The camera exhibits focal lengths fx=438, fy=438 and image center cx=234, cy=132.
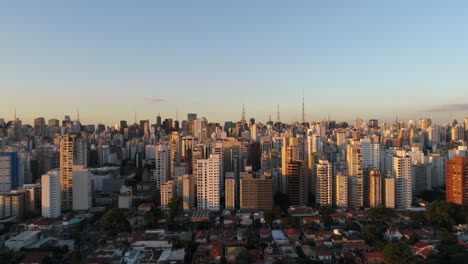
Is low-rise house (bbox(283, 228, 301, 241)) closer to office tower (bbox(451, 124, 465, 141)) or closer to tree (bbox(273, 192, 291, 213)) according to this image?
tree (bbox(273, 192, 291, 213))

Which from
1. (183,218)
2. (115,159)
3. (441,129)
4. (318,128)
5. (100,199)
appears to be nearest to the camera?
(183,218)

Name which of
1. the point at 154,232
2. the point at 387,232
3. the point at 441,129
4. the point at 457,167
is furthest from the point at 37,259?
the point at 441,129

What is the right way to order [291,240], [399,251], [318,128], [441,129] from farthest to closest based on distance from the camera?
[441,129]
[318,128]
[291,240]
[399,251]

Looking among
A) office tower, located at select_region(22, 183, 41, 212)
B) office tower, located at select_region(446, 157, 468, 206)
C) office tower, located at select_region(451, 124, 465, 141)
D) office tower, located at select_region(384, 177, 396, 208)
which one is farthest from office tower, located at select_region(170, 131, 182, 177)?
office tower, located at select_region(451, 124, 465, 141)

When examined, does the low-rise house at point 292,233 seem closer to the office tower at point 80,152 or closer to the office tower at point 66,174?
the office tower at point 66,174

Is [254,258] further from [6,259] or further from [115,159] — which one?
[115,159]

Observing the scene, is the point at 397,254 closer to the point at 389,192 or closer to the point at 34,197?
the point at 389,192

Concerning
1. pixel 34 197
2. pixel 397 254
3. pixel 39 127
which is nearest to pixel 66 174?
pixel 34 197
